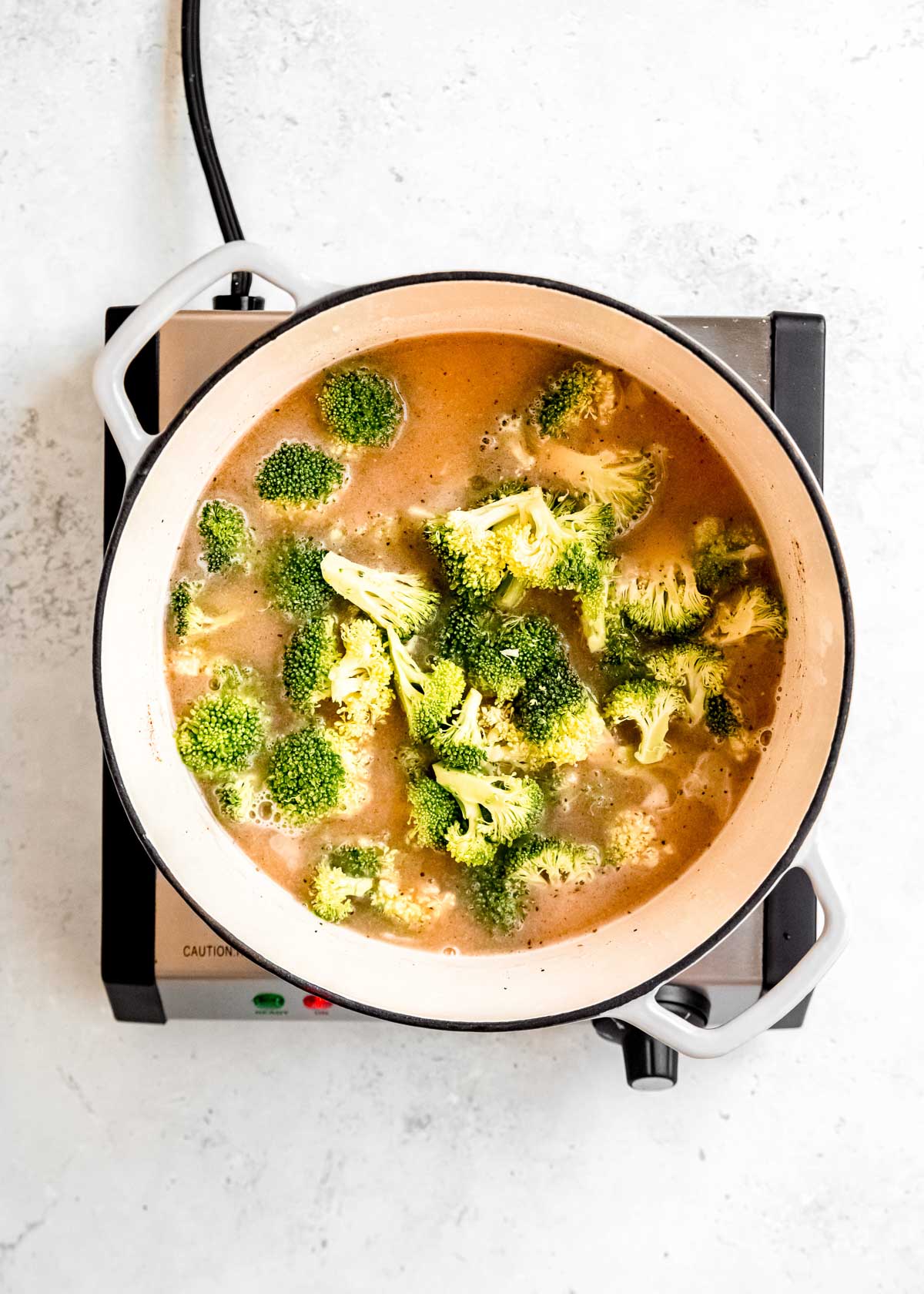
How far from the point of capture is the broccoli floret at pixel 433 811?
130 cm

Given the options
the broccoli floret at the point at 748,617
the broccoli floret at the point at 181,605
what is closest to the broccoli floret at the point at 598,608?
the broccoli floret at the point at 748,617

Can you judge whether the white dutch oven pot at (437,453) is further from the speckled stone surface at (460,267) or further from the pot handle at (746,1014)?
the speckled stone surface at (460,267)

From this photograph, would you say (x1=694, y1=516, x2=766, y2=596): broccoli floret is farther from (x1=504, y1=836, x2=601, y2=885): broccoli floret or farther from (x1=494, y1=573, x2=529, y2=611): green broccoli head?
(x1=504, y1=836, x2=601, y2=885): broccoli floret

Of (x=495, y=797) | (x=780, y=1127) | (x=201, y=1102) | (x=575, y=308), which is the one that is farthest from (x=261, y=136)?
(x=780, y=1127)

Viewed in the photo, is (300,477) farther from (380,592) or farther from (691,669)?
(691,669)

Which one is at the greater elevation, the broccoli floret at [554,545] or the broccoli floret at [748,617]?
the broccoli floret at [554,545]

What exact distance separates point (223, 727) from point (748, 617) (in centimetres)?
62

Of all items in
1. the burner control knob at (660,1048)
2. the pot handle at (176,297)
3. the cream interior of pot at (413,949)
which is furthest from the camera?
the burner control knob at (660,1048)

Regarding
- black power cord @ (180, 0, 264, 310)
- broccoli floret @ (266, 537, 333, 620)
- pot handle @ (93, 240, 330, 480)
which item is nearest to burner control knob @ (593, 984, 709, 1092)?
broccoli floret @ (266, 537, 333, 620)

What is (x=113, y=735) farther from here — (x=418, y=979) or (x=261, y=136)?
(x=261, y=136)

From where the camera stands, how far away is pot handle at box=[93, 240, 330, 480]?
3.59 ft

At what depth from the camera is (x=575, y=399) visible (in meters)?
1.29

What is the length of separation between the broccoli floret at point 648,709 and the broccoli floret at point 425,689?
18 cm

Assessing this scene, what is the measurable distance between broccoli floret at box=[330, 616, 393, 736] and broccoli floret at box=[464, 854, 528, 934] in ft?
0.74
